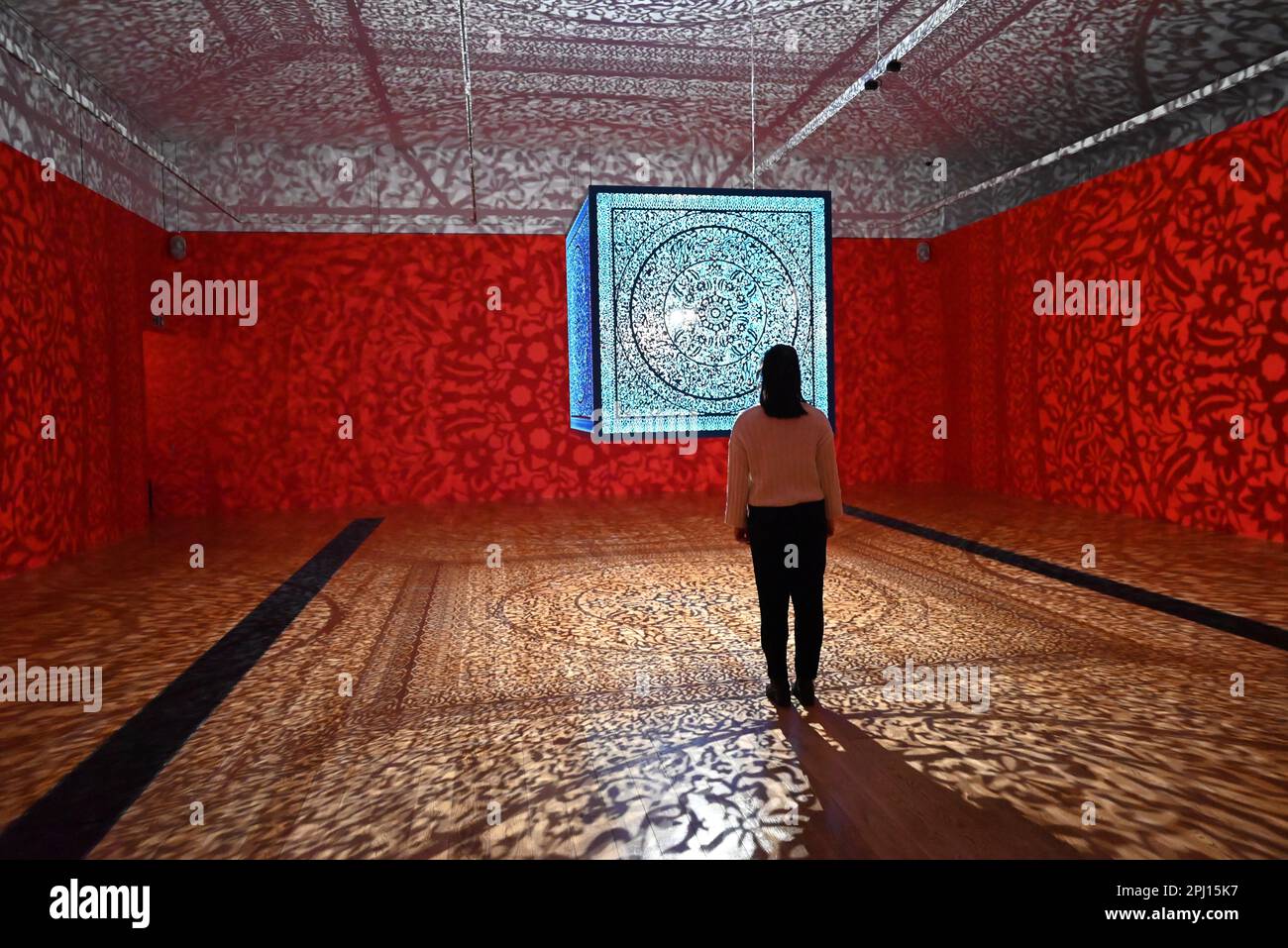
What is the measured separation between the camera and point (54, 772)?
2.26 m

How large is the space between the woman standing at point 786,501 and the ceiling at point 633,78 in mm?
3881

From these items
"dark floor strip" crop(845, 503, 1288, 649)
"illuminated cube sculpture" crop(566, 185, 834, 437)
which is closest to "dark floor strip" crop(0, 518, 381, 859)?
"illuminated cube sculpture" crop(566, 185, 834, 437)

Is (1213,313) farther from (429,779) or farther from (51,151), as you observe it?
(51,151)

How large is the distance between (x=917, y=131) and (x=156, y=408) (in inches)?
304

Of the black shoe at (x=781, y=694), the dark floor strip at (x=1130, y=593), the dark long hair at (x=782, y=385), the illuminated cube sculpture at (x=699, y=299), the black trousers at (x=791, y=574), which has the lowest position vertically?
the black shoe at (x=781, y=694)

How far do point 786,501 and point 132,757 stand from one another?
202 cm

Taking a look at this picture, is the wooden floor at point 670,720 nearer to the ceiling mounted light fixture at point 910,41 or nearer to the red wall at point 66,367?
the red wall at point 66,367

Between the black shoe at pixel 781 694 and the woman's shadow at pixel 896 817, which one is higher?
the black shoe at pixel 781 694

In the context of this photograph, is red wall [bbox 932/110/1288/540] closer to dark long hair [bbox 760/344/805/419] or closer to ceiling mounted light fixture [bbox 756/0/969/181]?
ceiling mounted light fixture [bbox 756/0/969/181]

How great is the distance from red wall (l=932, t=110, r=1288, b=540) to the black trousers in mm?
4336

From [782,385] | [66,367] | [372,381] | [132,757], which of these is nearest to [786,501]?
[782,385]

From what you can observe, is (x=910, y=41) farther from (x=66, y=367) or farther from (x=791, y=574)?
(x=66, y=367)

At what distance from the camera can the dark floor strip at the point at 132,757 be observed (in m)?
1.90

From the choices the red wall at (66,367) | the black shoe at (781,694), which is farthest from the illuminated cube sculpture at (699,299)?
the red wall at (66,367)
